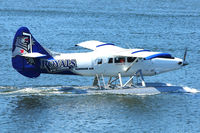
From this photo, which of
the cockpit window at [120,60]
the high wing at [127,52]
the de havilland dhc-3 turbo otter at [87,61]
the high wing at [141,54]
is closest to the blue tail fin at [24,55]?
the de havilland dhc-3 turbo otter at [87,61]

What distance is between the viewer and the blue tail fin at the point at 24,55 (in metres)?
28.7

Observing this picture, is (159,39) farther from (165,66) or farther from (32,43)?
(32,43)

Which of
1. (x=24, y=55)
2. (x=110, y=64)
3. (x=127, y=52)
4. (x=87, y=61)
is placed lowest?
(x=110, y=64)

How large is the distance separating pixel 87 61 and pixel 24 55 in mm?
3763

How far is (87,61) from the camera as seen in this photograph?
97.3 ft

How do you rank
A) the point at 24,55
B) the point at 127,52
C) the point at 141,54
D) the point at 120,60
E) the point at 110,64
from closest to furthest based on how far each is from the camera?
the point at 24,55, the point at 141,54, the point at 127,52, the point at 110,64, the point at 120,60

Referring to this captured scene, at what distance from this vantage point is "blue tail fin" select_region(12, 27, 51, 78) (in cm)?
2867

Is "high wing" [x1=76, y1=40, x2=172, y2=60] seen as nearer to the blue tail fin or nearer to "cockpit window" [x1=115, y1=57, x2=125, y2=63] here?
"cockpit window" [x1=115, y1=57, x2=125, y2=63]

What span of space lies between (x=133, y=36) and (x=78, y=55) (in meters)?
28.6

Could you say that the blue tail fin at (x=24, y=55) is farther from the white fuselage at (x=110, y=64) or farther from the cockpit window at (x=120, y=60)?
the cockpit window at (x=120, y=60)

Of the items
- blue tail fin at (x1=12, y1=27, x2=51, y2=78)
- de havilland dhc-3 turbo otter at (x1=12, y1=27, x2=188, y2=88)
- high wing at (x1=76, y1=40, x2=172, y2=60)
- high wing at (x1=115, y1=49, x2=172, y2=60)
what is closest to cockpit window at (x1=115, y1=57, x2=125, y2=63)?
de havilland dhc-3 turbo otter at (x1=12, y1=27, x2=188, y2=88)

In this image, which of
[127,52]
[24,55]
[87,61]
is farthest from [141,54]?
[24,55]

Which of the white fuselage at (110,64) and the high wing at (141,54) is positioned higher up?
the high wing at (141,54)

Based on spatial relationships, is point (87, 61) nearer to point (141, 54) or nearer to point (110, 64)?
point (110, 64)
